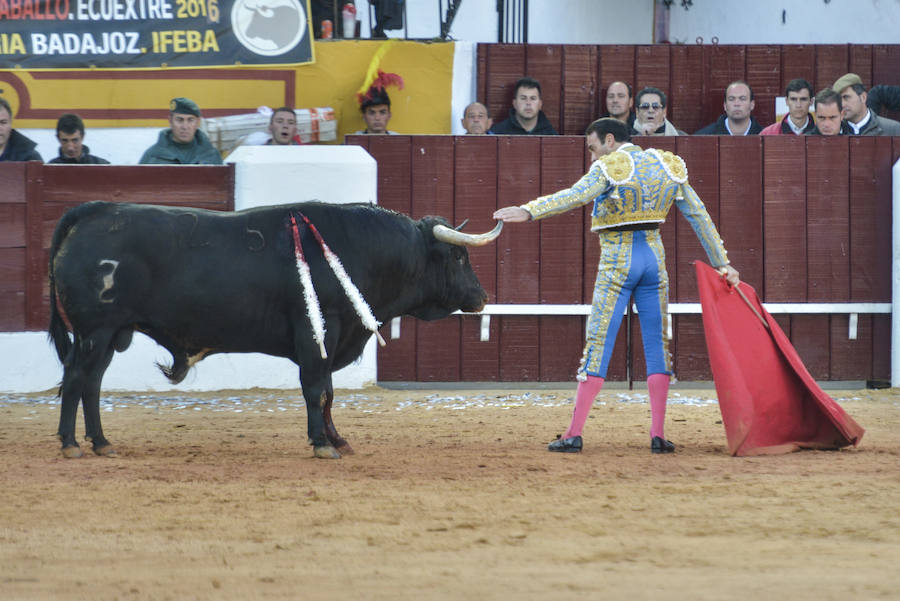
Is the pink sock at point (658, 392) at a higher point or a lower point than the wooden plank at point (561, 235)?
lower

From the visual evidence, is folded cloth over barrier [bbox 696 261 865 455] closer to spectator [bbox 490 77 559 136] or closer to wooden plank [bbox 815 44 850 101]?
spectator [bbox 490 77 559 136]

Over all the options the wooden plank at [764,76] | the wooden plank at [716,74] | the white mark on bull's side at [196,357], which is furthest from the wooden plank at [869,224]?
the white mark on bull's side at [196,357]

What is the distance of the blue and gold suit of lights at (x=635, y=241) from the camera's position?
18.3ft

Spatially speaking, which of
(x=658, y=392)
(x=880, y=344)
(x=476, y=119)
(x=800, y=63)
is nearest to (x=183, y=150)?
(x=476, y=119)

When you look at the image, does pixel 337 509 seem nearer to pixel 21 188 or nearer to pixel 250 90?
pixel 21 188

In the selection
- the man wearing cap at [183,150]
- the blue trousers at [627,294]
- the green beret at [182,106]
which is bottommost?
the blue trousers at [627,294]

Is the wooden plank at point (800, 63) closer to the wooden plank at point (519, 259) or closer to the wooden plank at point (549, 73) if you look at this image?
the wooden plank at point (549, 73)

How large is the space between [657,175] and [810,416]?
4.08 feet

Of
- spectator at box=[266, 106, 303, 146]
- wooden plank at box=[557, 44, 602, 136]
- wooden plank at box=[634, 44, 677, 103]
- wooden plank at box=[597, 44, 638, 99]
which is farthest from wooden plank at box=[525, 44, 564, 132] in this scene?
spectator at box=[266, 106, 303, 146]

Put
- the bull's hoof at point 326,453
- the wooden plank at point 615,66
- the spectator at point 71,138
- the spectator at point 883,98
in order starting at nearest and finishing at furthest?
the bull's hoof at point 326,453
the spectator at point 71,138
the spectator at point 883,98
the wooden plank at point 615,66

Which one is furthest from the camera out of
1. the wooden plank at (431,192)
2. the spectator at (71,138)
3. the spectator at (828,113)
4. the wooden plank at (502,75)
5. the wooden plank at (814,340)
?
the wooden plank at (502,75)

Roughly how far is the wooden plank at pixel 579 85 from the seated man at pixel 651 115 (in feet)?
3.05

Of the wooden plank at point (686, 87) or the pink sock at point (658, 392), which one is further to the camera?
the wooden plank at point (686, 87)

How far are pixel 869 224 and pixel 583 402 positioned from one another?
3676mm
